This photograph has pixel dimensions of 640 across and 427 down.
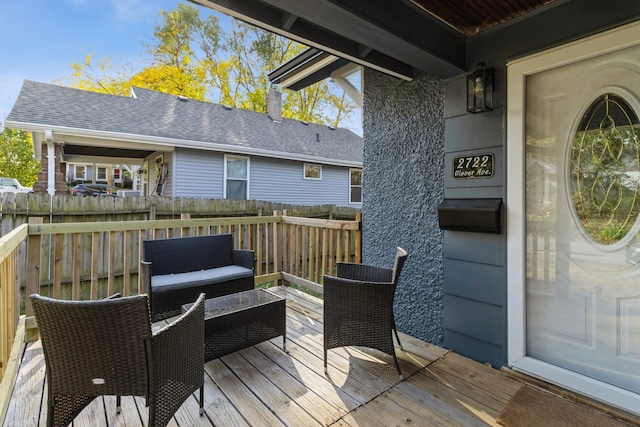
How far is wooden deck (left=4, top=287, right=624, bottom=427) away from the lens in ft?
6.06

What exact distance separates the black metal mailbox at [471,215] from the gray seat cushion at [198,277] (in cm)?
211

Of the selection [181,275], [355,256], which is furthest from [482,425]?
[181,275]

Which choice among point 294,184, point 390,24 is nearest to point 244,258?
point 390,24

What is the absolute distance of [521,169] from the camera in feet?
7.38

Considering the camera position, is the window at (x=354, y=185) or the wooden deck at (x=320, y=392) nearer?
the wooden deck at (x=320, y=392)

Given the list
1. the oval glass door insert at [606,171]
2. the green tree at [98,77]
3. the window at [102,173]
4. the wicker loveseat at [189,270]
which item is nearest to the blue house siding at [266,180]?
the wicker loveseat at [189,270]

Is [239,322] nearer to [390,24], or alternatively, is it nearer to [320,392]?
[320,392]

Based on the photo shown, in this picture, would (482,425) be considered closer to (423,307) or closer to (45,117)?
(423,307)

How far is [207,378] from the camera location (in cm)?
228

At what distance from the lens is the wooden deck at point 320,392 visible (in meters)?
1.85

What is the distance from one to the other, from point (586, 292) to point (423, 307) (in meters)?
1.22

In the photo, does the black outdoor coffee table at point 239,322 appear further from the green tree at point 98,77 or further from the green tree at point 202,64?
the green tree at point 98,77

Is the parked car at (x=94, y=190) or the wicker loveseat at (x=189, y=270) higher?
the parked car at (x=94, y=190)

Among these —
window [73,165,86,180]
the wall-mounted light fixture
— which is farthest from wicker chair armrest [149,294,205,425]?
window [73,165,86,180]
